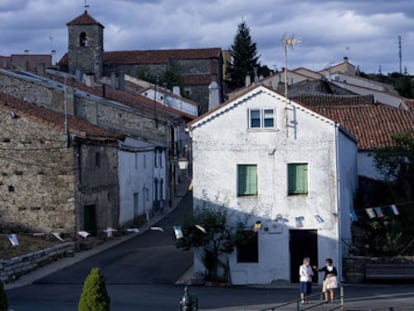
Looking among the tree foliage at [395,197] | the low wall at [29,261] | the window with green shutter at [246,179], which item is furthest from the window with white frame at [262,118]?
the low wall at [29,261]

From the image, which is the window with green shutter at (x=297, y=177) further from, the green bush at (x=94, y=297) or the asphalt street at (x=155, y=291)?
the green bush at (x=94, y=297)

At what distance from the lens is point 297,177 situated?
33.6m

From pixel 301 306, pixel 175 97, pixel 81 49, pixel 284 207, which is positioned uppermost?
pixel 81 49

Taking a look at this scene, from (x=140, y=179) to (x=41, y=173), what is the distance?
12879 millimetres

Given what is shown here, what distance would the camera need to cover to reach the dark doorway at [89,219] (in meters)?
40.8

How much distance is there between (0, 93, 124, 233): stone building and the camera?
3975cm

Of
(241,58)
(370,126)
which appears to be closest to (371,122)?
(370,126)

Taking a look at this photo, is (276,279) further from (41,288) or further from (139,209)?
(139,209)

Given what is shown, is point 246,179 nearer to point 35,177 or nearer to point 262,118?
point 262,118

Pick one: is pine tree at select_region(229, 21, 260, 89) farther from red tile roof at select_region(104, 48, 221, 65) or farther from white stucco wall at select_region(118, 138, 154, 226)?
white stucco wall at select_region(118, 138, 154, 226)

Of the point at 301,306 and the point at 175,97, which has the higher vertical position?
the point at 175,97

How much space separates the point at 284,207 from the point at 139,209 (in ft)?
64.3

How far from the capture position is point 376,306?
26047mm

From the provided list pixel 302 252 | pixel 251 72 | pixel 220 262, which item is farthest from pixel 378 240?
pixel 251 72
